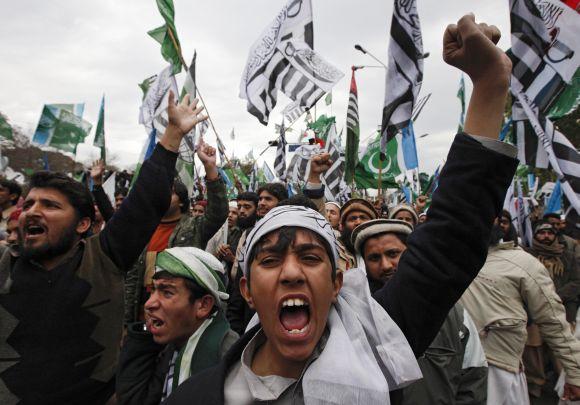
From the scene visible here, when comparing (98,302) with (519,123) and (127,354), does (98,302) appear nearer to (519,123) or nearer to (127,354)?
(127,354)

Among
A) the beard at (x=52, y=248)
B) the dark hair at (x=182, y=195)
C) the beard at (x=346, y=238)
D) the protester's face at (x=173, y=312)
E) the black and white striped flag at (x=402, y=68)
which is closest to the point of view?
the beard at (x=52, y=248)

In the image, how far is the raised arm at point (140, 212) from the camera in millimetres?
1925

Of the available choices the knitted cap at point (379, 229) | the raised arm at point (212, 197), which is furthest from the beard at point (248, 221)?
the knitted cap at point (379, 229)

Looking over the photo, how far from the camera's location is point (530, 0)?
10.4 feet

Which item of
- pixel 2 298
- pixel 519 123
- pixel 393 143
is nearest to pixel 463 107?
pixel 393 143

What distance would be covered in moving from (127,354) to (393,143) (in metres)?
7.33

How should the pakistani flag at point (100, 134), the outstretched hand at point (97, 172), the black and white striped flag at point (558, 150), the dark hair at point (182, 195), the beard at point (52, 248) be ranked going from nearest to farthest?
the beard at point (52, 248), the black and white striped flag at point (558, 150), the dark hair at point (182, 195), the outstretched hand at point (97, 172), the pakistani flag at point (100, 134)

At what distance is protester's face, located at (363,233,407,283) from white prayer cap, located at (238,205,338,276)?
1.25 metres

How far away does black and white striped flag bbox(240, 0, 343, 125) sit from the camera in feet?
16.8

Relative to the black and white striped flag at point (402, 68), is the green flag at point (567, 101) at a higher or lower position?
lower

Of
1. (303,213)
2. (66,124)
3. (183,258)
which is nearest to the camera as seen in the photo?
(303,213)

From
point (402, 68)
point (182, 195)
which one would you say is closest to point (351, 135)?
point (402, 68)

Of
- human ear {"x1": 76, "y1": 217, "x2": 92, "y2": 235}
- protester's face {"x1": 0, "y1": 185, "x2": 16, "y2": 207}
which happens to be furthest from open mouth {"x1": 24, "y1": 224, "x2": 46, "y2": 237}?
protester's face {"x1": 0, "y1": 185, "x2": 16, "y2": 207}

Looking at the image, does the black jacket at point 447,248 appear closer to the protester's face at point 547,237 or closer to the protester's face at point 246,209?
the protester's face at point 246,209
